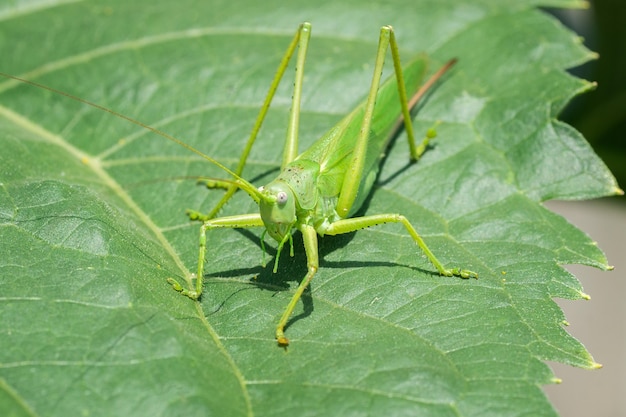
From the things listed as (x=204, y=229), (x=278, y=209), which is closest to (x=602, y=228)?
(x=278, y=209)

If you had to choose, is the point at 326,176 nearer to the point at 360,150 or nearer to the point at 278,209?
the point at 360,150

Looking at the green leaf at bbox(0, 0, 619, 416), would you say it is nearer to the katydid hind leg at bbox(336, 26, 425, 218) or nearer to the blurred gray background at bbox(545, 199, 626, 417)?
the katydid hind leg at bbox(336, 26, 425, 218)

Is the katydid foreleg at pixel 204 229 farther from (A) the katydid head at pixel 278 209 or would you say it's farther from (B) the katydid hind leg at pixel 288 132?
(B) the katydid hind leg at pixel 288 132

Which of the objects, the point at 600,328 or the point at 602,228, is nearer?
the point at 600,328

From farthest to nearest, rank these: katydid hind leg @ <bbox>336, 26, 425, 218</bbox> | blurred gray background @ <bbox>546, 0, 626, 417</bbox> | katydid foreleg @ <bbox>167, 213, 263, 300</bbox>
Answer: blurred gray background @ <bbox>546, 0, 626, 417</bbox>, katydid hind leg @ <bbox>336, 26, 425, 218</bbox>, katydid foreleg @ <bbox>167, 213, 263, 300</bbox>

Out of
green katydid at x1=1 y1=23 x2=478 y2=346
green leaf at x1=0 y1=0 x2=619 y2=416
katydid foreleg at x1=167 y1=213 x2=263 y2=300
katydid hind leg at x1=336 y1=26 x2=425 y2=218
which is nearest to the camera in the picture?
green leaf at x1=0 y1=0 x2=619 y2=416

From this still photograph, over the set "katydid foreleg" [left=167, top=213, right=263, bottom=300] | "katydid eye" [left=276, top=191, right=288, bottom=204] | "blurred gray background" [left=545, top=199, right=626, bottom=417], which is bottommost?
"blurred gray background" [left=545, top=199, right=626, bottom=417]

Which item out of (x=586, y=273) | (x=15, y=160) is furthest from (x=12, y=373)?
(x=586, y=273)

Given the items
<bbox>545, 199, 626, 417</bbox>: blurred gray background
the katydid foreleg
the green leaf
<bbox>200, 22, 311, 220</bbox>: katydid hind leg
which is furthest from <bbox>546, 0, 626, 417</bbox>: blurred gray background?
the katydid foreleg
